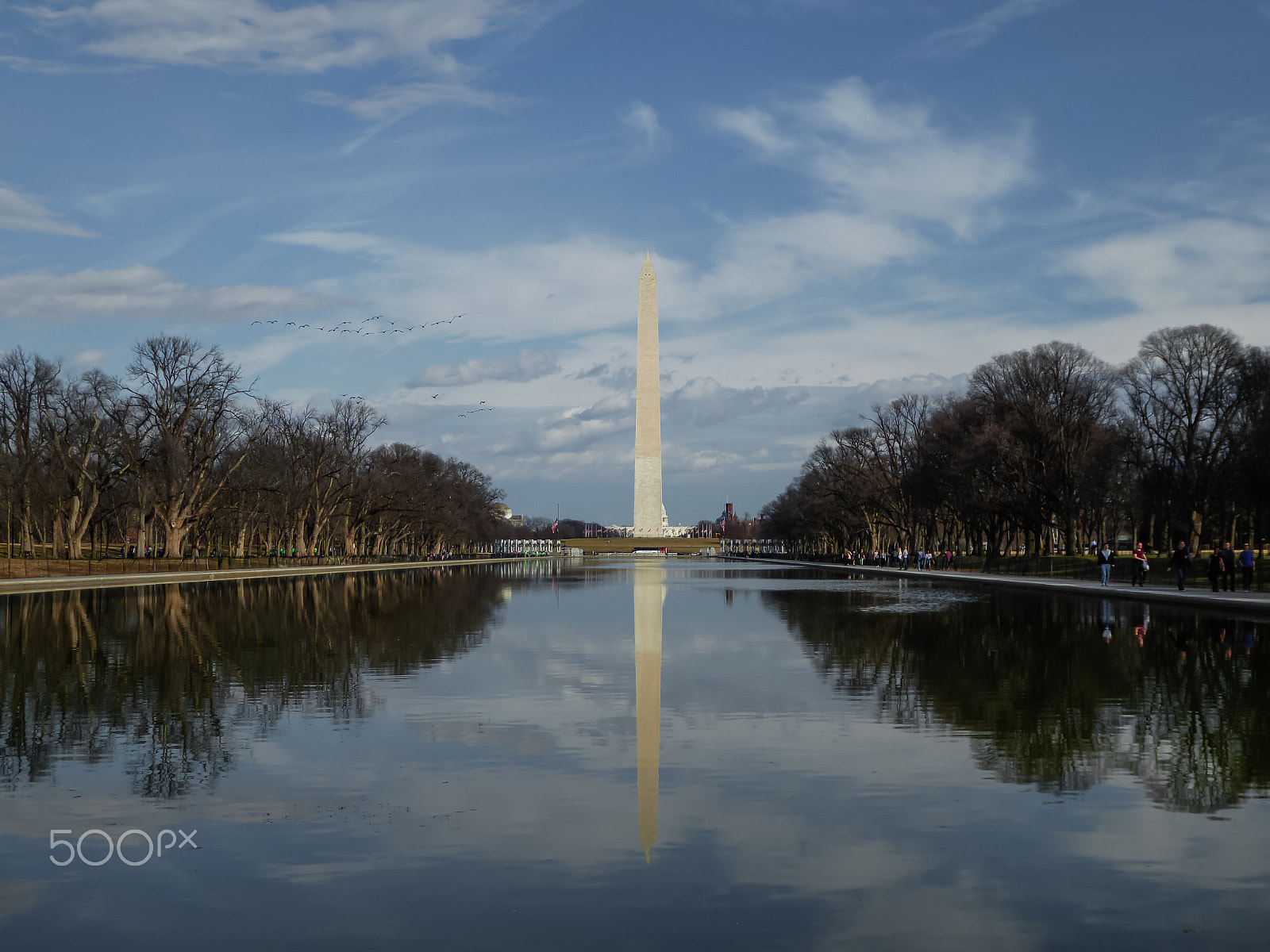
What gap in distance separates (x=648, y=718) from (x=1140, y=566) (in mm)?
33427

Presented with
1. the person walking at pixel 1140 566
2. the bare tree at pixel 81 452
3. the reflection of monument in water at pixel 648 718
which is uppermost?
the bare tree at pixel 81 452

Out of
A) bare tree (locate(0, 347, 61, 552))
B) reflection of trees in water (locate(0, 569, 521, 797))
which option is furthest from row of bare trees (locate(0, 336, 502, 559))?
reflection of trees in water (locate(0, 569, 521, 797))

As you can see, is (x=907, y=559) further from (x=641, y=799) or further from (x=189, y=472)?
(x=641, y=799)

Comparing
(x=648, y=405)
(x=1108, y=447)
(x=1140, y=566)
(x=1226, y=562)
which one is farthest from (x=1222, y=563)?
(x=648, y=405)

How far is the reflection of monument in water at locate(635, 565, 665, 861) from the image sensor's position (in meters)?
7.18

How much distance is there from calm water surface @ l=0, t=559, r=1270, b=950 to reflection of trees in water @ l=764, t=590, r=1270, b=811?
0.21 ft

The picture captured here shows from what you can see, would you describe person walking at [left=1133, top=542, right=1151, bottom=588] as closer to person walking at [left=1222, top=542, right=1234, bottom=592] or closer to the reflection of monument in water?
person walking at [left=1222, top=542, right=1234, bottom=592]

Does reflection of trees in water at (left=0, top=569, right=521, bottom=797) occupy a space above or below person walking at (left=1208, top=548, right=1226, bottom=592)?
below

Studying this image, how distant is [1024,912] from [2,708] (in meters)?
9.90

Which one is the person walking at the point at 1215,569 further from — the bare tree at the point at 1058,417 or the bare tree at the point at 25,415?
the bare tree at the point at 25,415

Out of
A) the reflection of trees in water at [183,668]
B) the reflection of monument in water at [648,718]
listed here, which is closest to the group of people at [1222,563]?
the reflection of monument in water at [648,718]

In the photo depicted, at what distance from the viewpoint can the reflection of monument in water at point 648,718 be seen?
7184mm

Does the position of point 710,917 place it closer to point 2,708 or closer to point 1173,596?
point 2,708

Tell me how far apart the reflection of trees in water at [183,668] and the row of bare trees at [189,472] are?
25883 mm
